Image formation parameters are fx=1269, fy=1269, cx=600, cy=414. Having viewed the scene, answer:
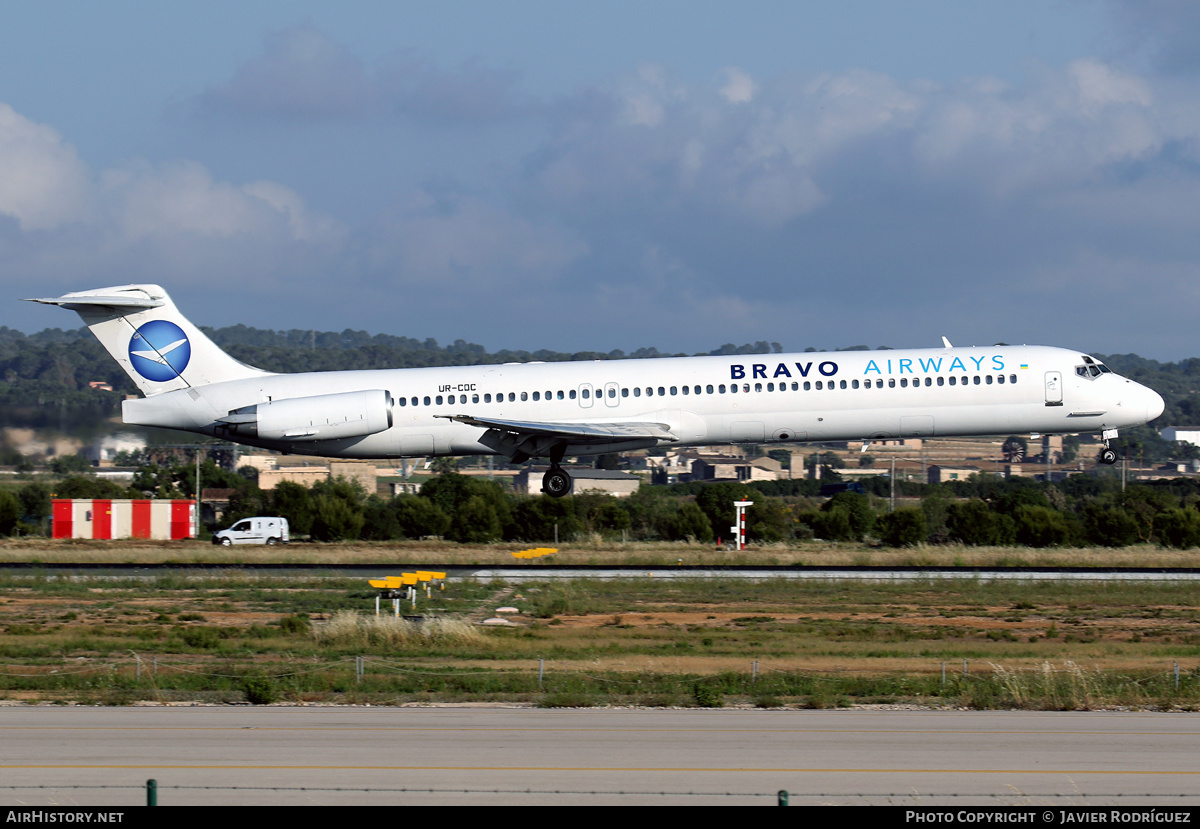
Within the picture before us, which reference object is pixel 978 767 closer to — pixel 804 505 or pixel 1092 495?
pixel 804 505

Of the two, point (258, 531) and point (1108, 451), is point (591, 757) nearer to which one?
point (1108, 451)

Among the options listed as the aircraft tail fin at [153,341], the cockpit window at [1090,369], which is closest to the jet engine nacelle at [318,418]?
the aircraft tail fin at [153,341]

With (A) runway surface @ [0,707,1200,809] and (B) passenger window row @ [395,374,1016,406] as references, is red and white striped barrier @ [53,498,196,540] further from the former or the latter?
(A) runway surface @ [0,707,1200,809]

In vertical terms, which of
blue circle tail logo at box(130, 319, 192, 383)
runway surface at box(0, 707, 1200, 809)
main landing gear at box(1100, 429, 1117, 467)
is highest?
blue circle tail logo at box(130, 319, 192, 383)

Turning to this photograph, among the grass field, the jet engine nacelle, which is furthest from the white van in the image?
the grass field

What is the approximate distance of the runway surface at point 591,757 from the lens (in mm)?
12391

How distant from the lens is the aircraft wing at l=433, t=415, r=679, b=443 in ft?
121

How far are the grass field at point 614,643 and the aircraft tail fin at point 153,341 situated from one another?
6.57 m

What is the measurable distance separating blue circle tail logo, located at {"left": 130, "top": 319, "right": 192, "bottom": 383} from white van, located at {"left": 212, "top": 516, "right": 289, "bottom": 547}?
666 inches

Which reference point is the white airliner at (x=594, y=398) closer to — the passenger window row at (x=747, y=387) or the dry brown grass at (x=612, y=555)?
the passenger window row at (x=747, y=387)

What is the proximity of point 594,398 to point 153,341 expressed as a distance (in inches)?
539

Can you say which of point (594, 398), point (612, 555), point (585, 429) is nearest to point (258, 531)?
point (612, 555)

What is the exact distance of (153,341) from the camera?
128ft

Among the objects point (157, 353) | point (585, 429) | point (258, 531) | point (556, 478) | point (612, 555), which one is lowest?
point (612, 555)
